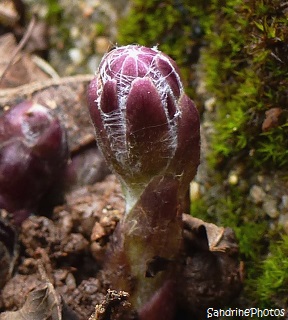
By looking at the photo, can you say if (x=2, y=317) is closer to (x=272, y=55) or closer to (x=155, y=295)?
(x=155, y=295)

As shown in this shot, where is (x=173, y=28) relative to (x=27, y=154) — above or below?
above

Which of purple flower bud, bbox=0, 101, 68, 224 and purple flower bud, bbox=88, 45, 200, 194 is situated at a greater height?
purple flower bud, bbox=88, 45, 200, 194

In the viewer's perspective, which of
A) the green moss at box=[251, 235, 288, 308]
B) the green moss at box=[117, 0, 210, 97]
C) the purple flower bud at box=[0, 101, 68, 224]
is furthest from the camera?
the green moss at box=[117, 0, 210, 97]

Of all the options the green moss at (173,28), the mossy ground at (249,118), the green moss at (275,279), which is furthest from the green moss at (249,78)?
the green moss at (275,279)

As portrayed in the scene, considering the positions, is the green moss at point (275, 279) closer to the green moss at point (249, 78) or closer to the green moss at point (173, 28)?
the green moss at point (249, 78)

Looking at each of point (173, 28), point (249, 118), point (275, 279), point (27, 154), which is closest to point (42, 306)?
point (27, 154)

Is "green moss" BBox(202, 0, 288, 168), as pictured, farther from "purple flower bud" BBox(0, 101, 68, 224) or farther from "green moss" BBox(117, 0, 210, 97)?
"purple flower bud" BBox(0, 101, 68, 224)

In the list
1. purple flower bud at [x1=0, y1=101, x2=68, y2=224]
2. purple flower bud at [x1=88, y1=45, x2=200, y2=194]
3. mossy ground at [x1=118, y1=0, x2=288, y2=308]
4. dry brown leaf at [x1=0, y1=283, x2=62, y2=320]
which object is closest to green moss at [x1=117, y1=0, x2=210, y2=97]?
mossy ground at [x1=118, y1=0, x2=288, y2=308]

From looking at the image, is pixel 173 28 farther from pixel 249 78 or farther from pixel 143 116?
pixel 143 116
